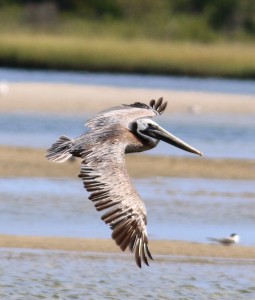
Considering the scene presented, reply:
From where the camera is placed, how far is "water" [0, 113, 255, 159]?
55.9 ft

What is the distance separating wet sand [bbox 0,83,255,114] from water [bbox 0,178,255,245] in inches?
344

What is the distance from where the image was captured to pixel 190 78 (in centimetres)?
3175

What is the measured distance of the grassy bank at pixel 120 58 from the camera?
3222 centimetres

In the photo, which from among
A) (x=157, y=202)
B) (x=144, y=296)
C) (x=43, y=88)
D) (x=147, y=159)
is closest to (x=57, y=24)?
(x=43, y=88)

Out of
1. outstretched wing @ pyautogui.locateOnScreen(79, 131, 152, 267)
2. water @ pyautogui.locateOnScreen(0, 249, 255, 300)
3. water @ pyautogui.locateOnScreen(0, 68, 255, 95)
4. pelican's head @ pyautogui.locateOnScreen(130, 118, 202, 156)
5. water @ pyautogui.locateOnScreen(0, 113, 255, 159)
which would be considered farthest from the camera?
water @ pyautogui.locateOnScreen(0, 68, 255, 95)

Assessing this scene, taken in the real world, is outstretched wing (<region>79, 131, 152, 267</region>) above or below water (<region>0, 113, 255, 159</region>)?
below

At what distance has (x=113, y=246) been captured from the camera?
1051 centimetres

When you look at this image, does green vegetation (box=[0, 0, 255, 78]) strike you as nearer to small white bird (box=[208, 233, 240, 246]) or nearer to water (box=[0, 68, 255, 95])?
water (box=[0, 68, 255, 95])

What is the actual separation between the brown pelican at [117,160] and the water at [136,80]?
19.3 meters

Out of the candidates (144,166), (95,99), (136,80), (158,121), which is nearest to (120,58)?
(136,80)

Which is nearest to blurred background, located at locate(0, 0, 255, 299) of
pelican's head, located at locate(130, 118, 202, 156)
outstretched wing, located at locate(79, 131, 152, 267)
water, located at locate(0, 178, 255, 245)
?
water, located at locate(0, 178, 255, 245)

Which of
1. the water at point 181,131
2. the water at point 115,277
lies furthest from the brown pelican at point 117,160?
the water at point 181,131

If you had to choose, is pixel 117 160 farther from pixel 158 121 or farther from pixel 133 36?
pixel 133 36

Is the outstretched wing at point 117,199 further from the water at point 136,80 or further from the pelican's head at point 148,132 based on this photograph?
the water at point 136,80
